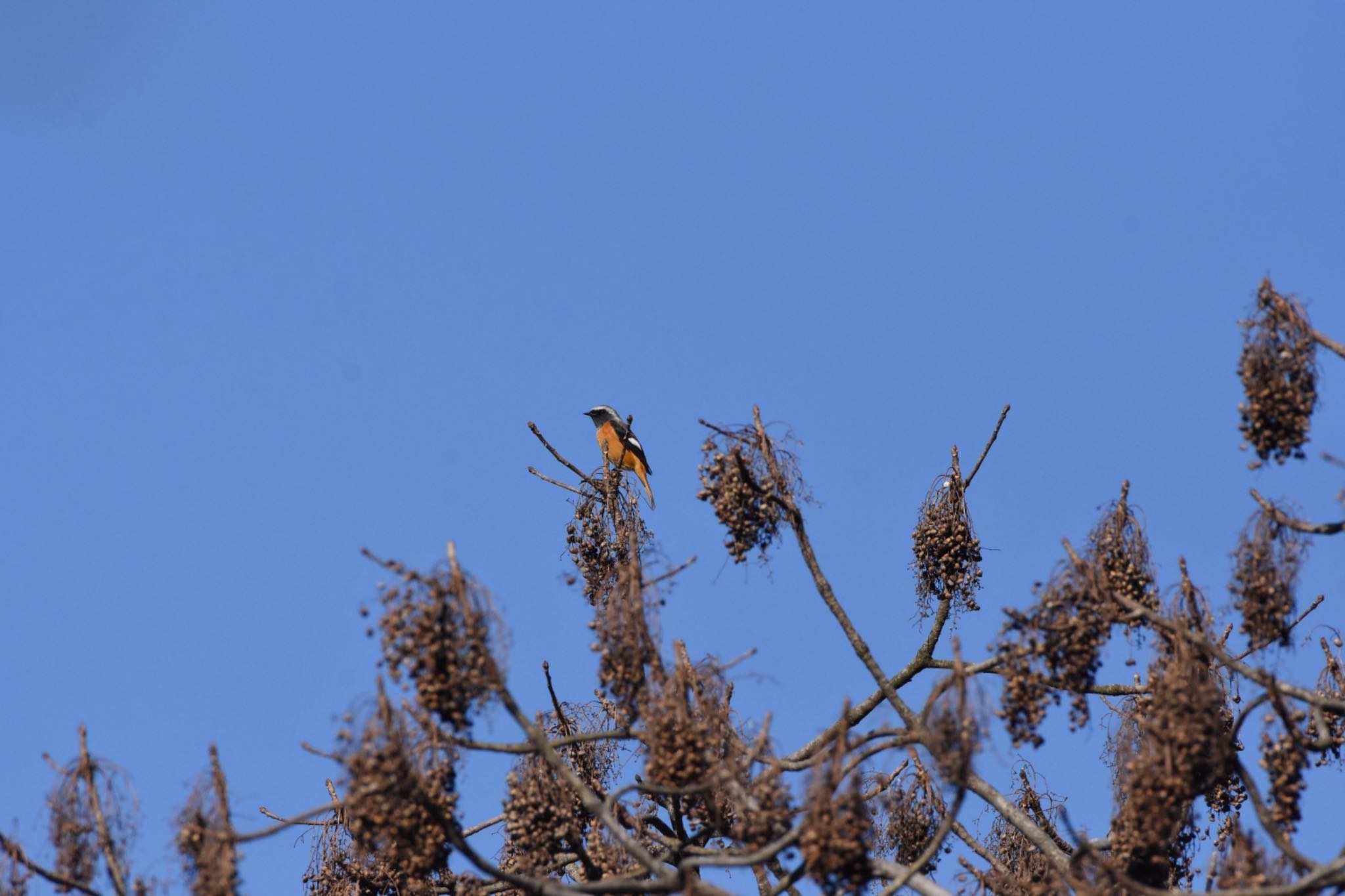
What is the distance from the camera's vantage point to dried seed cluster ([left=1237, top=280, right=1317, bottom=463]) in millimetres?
9203

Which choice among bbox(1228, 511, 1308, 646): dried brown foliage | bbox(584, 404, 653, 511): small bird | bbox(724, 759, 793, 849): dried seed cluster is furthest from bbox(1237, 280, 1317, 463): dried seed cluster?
bbox(584, 404, 653, 511): small bird

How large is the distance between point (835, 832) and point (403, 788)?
244 cm

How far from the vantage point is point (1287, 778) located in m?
8.74

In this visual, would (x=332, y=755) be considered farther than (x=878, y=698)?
No

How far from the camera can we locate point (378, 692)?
8.53 metres

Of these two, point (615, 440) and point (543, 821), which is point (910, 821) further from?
point (615, 440)

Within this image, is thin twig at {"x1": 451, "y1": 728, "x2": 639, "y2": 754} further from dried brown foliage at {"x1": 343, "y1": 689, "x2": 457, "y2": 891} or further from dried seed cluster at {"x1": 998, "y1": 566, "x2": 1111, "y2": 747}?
dried seed cluster at {"x1": 998, "y1": 566, "x2": 1111, "y2": 747}

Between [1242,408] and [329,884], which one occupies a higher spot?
[1242,408]

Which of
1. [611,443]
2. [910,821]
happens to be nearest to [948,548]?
[910,821]

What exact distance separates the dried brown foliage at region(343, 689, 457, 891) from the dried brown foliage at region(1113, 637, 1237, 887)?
158 inches

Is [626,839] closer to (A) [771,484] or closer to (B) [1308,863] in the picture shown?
(A) [771,484]

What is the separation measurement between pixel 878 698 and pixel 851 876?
3.99m

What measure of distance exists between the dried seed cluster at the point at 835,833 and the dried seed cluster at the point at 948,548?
3.88 m

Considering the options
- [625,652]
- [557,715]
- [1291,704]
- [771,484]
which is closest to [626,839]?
[625,652]
